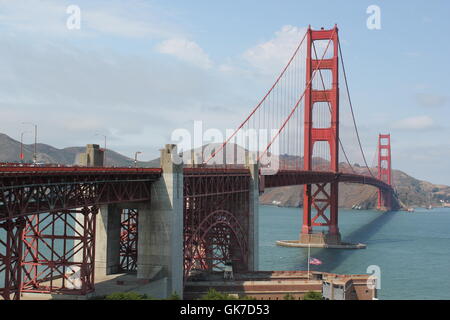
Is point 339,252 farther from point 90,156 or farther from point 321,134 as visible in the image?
point 90,156

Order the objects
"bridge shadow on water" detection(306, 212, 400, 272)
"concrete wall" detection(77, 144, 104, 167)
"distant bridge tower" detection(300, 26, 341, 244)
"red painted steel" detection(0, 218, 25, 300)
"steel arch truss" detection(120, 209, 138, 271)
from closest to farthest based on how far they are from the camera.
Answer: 1. "red painted steel" detection(0, 218, 25, 300)
2. "concrete wall" detection(77, 144, 104, 167)
3. "steel arch truss" detection(120, 209, 138, 271)
4. "bridge shadow on water" detection(306, 212, 400, 272)
5. "distant bridge tower" detection(300, 26, 341, 244)

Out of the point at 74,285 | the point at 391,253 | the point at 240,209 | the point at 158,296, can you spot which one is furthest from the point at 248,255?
the point at 391,253

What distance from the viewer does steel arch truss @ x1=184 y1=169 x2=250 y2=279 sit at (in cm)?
4515

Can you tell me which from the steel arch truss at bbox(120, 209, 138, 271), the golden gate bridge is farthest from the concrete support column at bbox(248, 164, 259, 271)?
the steel arch truss at bbox(120, 209, 138, 271)

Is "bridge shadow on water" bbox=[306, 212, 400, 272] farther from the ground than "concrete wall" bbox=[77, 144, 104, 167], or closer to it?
closer to it

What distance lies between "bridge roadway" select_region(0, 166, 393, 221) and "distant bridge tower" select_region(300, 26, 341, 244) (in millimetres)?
52111

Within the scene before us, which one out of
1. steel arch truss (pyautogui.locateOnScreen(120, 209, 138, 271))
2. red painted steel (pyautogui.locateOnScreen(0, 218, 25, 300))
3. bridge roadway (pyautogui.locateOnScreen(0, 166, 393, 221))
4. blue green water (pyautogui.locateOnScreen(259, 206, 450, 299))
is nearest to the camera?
bridge roadway (pyautogui.locateOnScreen(0, 166, 393, 221))

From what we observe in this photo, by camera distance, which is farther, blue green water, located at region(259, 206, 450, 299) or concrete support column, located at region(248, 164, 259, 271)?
concrete support column, located at region(248, 164, 259, 271)

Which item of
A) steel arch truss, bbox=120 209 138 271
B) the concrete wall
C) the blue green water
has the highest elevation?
the concrete wall

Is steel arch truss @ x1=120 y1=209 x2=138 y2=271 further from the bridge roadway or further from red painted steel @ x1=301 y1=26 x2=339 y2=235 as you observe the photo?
red painted steel @ x1=301 y1=26 x2=339 y2=235

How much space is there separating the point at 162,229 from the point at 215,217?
42.8 feet

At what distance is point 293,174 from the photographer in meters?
74.9
